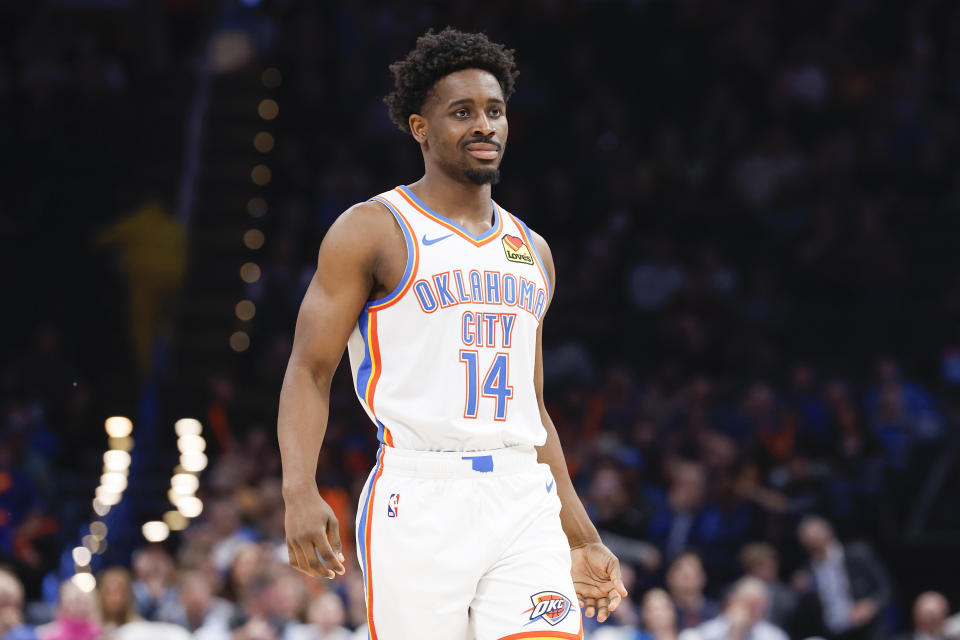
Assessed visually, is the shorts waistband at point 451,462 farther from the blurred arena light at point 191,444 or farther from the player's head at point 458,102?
the blurred arena light at point 191,444

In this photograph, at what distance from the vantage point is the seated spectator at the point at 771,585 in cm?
957

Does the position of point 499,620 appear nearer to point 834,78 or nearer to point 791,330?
point 791,330

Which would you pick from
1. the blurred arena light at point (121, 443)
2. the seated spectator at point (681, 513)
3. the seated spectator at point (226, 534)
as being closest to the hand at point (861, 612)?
the seated spectator at point (681, 513)

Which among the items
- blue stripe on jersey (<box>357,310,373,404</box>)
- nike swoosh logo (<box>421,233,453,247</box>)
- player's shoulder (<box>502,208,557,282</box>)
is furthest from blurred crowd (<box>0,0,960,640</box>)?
nike swoosh logo (<box>421,233,453,247</box>)

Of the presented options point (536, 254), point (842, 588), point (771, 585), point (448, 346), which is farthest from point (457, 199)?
point (842, 588)

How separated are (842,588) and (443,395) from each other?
650cm

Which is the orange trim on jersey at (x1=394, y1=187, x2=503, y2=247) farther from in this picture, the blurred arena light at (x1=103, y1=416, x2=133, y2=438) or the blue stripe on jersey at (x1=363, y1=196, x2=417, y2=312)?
the blurred arena light at (x1=103, y1=416, x2=133, y2=438)

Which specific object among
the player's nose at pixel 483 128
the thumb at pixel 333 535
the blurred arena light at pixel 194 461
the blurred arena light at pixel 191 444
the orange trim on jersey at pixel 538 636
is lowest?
the blurred arena light at pixel 194 461

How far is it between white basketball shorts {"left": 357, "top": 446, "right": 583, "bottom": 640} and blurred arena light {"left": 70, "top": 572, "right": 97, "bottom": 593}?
21.4 ft

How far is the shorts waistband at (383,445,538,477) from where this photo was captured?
3.87 m

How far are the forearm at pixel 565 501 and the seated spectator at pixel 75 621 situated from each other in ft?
18.4

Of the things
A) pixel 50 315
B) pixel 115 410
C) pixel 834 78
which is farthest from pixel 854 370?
pixel 50 315

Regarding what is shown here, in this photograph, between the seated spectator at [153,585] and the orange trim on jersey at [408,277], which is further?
the seated spectator at [153,585]

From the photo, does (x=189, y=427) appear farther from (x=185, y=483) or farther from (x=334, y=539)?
(x=334, y=539)
